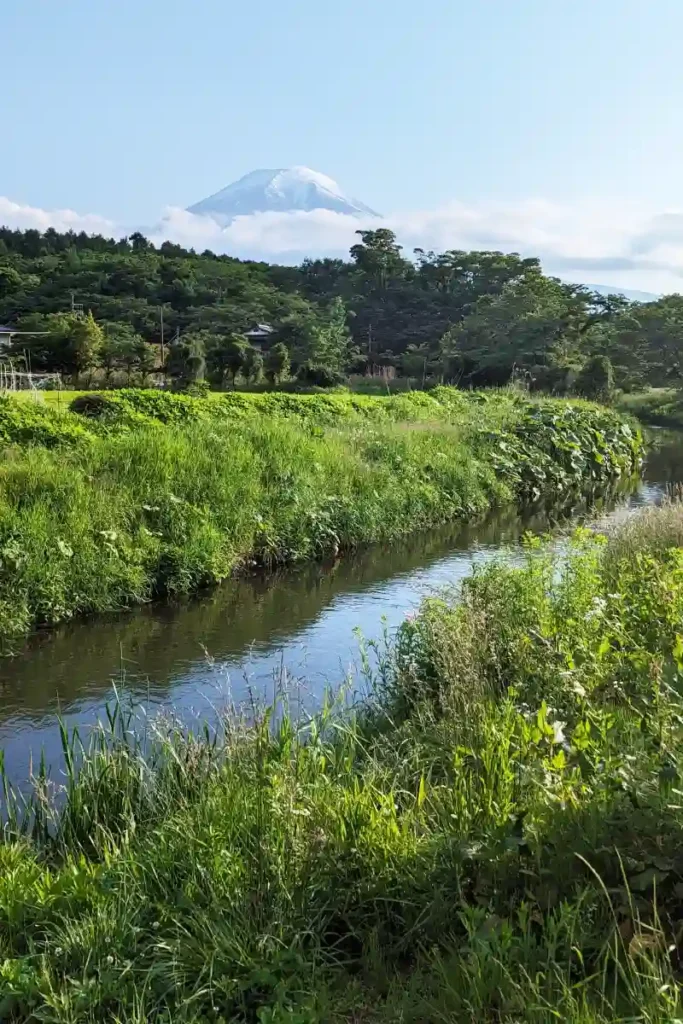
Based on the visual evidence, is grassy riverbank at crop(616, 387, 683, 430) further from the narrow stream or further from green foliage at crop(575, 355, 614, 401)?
the narrow stream

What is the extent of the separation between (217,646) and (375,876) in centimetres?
578

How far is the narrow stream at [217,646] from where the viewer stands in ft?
23.7

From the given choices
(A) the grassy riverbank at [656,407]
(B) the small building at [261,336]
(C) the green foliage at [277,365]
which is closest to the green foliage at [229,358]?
(C) the green foliage at [277,365]

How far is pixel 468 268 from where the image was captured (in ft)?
186

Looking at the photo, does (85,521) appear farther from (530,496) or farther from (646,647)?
(530,496)

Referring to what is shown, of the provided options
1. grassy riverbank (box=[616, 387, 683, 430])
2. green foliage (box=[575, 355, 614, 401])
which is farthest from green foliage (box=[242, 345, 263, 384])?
grassy riverbank (box=[616, 387, 683, 430])

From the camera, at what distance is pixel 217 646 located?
9094 mm

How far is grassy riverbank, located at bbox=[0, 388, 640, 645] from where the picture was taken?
9945mm

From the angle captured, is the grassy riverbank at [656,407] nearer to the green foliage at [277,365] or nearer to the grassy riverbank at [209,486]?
the green foliage at [277,365]

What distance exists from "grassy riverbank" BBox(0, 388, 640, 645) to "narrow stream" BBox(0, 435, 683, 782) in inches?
18.0

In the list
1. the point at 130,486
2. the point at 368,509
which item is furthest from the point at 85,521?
the point at 368,509

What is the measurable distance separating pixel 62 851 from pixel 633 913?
2.93 meters

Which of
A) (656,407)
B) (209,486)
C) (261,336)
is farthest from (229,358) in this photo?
(209,486)

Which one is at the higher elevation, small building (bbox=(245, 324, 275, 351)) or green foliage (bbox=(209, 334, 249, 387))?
small building (bbox=(245, 324, 275, 351))
